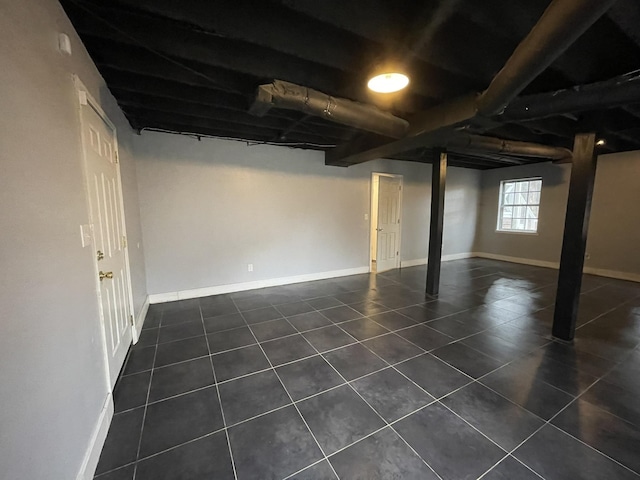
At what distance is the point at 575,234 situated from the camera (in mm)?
2670

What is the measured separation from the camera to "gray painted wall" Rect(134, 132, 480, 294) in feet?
12.2

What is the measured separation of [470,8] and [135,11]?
192 cm

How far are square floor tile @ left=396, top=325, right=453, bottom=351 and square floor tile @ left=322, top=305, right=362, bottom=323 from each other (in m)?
0.65

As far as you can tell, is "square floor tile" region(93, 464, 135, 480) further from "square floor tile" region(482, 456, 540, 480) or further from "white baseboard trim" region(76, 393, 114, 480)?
"square floor tile" region(482, 456, 540, 480)

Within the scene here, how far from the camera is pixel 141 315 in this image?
314 cm

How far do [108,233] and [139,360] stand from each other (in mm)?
1192

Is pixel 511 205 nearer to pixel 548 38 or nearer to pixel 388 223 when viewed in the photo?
pixel 388 223

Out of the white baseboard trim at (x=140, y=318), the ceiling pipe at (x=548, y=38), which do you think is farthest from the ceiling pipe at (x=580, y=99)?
the white baseboard trim at (x=140, y=318)

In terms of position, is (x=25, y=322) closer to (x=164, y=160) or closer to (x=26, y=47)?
(x=26, y=47)

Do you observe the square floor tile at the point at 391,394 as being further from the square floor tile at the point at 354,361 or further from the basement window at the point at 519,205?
the basement window at the point at 519,205

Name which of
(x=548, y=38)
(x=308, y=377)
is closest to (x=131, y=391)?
(x=308, y=377)

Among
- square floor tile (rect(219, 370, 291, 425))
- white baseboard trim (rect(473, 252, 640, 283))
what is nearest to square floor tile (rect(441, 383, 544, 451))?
square floor tile (rect(219, 370, 291, 425))

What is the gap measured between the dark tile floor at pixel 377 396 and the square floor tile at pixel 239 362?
0.05 feet

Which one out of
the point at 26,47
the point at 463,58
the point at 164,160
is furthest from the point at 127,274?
the point at 463,58
